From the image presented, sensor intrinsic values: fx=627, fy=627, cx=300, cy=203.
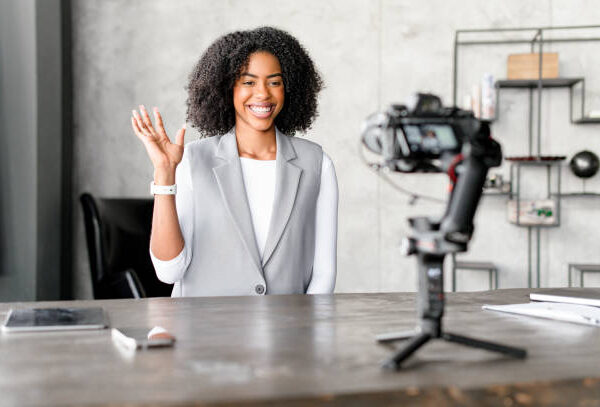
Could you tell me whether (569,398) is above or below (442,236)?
below

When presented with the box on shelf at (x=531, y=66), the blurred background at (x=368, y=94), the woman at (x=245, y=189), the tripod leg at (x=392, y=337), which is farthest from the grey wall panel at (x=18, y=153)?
the tripod leg at (x=392, y=337)

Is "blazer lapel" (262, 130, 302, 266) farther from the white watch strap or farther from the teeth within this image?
the white watch strap

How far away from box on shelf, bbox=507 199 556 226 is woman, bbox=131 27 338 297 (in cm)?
246

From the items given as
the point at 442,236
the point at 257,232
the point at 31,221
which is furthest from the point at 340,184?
the point at 442,236

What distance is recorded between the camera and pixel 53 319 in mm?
1192

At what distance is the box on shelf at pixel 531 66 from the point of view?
Result: 4.15m

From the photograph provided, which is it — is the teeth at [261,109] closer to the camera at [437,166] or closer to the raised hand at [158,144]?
the raised hand at [158,144]

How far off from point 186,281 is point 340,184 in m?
2.53

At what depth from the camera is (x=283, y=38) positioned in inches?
86.3

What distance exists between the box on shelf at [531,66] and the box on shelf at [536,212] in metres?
0.84

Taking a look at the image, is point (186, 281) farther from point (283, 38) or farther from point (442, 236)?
point (442, 236)

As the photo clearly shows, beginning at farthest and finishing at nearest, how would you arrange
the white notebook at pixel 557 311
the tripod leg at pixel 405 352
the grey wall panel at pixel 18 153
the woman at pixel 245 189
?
1. the grey wall panel at pixel 18 153
2. the woman at pixel 245 189
3. the white notebook at pixel 557 311
4. the tripod leg at pixel 405 352

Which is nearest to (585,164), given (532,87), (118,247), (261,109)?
(532,87)

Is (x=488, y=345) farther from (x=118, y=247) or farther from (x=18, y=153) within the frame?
(x=18, y=153)
